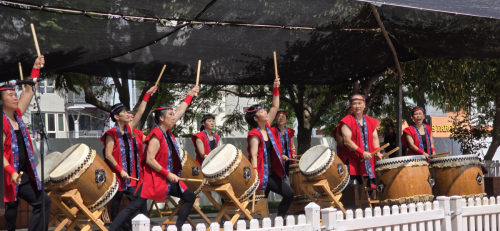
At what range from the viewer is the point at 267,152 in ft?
21.2

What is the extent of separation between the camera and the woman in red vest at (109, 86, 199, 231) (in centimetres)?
526

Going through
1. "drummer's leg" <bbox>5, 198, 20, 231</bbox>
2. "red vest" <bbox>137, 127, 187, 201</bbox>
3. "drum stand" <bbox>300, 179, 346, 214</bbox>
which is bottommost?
"drum stand" <bbox>300, 179, 346, 214</bbox>

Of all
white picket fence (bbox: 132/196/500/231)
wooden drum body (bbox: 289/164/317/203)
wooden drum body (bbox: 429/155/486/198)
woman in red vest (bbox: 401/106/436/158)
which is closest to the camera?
white picket fence (bbox: 132/196/500/231)

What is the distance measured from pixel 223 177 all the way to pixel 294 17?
6.17ft

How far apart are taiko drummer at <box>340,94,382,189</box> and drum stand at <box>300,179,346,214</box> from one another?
32cm

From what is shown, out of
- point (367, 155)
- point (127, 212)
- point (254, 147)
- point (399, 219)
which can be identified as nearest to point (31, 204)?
point (127, 212)

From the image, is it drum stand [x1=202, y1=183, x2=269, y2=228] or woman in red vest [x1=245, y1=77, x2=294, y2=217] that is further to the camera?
woman in red vest [x1=245, y1=77, x2=294, y2=217]

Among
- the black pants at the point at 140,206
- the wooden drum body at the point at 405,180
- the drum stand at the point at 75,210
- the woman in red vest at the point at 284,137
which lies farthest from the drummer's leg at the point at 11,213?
the wooden drum body at the point at 405,180

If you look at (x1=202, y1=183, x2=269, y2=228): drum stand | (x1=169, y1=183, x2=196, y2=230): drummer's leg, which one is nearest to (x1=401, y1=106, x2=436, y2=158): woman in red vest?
(x1=202, y1=183, x2=269, y2=228): drum stand

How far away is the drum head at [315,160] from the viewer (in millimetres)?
6191

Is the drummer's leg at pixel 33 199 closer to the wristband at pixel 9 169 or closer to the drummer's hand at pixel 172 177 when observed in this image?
the wristband at pixel 9 169

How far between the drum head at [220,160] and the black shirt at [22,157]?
5.28 feet

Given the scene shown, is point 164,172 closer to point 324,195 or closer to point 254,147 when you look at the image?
point 254,147

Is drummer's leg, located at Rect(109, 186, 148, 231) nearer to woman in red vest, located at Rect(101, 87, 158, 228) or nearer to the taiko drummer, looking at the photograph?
woman in red vest, located at Rect(101, 87, 158, 228)
